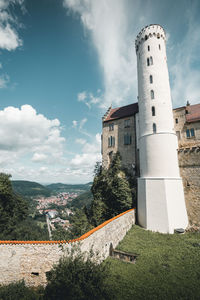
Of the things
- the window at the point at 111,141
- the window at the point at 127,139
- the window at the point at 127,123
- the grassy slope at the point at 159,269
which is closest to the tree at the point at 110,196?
the grassy slope at the point at 159,269

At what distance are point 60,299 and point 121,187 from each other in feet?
→ 49.0

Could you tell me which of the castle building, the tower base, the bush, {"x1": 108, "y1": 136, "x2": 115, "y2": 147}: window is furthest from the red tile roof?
the bush

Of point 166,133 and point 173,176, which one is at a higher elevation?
point 166,133

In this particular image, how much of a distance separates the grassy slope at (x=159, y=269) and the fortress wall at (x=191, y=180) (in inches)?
132

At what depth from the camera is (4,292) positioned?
28.3ft

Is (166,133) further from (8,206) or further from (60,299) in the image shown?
(8,206)

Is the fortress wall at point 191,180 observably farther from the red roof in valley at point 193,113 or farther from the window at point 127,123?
the window at point 127,123

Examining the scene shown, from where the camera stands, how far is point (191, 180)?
1964 cm

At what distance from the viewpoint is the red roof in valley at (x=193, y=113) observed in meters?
22.1

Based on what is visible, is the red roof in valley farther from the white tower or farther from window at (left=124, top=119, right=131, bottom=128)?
window at (left=124, top=119, right=131, bottom=128)

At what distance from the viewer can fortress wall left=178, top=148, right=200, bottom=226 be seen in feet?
61.8

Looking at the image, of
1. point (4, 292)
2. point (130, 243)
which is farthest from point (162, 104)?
point (4, 292)

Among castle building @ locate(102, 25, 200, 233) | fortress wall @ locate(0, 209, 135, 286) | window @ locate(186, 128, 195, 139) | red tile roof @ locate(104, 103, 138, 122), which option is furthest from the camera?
red tile roof @ locate(104, 103, 138, 122)

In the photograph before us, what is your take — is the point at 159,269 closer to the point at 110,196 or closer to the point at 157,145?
the point at 110,196
